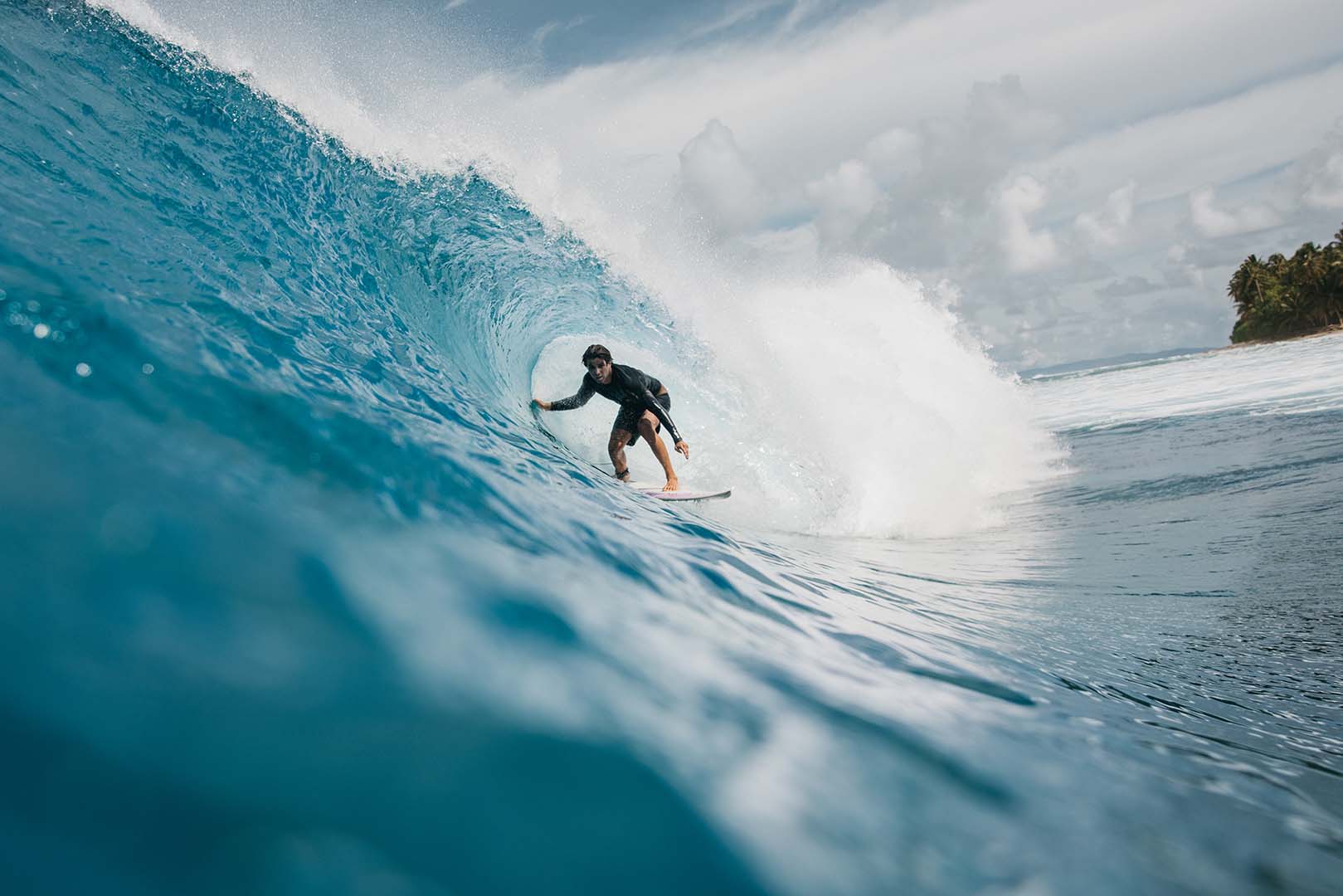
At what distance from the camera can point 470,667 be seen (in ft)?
5.51

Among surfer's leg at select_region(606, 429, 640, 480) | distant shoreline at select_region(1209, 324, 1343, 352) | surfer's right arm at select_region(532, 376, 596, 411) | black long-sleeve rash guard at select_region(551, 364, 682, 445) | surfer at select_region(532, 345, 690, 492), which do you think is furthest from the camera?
distant shoreline at select_region(1209, 324, 1343, 352)

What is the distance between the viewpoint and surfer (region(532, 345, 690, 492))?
22.8ft

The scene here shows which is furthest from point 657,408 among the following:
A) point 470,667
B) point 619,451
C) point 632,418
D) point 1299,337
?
point 1299,337

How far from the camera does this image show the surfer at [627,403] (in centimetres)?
696

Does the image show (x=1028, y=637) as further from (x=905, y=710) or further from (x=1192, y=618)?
(x=905, y=710)

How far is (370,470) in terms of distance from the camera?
8.20 feet

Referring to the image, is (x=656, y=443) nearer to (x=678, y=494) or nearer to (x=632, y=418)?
(x=632, y=418)

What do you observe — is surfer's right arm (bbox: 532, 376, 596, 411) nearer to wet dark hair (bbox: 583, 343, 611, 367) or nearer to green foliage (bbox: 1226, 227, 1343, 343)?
wet dark hair (bbox: 583, 343, 611, 367)

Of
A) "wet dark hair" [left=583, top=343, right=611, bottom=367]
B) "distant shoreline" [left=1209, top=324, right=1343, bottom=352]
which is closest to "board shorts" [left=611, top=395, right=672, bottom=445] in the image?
"wet dark hair" [left=583, top=343, right=611, bottom=367]

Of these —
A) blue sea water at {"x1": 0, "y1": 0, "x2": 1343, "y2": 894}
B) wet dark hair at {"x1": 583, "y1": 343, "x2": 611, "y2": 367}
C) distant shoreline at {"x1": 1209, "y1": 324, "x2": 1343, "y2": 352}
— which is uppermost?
distant shoreline at {"x1": 1209, "y1": 324, "x2": 1343, "y2": 352}

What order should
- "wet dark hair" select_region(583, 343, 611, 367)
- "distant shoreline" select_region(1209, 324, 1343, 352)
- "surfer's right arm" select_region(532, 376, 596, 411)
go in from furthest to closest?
"distant shoreline" select_region(1209, 324, 1343, 352) < "surfer's right arm" select_region(532, 376, 596, 411) < "wet dark hair" select_region(583, 343, 611, 367)

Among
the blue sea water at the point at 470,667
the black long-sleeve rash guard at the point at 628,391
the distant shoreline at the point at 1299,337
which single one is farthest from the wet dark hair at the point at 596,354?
the distant shoreline at the point at 1299,337

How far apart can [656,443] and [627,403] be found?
508 mm

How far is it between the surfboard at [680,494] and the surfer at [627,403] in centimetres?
11
